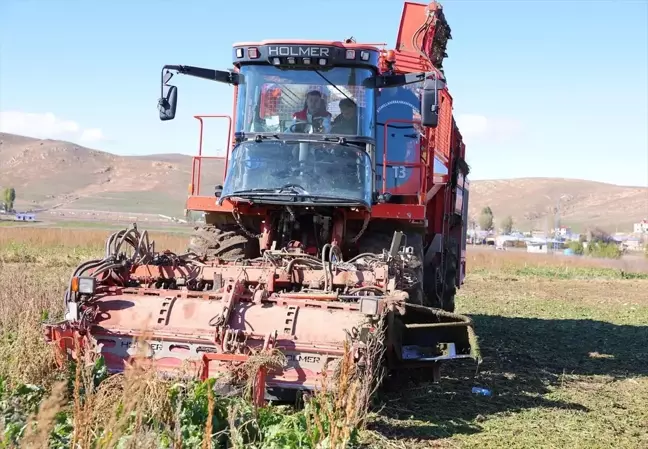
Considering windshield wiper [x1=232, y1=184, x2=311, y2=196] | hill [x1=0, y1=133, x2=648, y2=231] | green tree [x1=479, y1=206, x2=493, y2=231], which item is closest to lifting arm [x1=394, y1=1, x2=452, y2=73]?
windshield wiper [x1=232, y1=184, x2=311, y2=196]

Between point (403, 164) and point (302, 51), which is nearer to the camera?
point (302, 51)

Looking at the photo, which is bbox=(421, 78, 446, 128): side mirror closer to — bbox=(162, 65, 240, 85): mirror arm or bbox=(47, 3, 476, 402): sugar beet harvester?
bbox=(47, 3, 476, 402): sugar beet harvester

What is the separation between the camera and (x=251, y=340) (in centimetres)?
624

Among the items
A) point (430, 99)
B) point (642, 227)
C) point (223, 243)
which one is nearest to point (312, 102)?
point (430, 99)

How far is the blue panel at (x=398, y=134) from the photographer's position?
8.90 meters

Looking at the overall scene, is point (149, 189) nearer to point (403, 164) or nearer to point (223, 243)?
point (223, 243)

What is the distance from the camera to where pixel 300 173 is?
787 centimetres

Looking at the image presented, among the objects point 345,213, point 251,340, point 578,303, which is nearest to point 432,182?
point 345,213

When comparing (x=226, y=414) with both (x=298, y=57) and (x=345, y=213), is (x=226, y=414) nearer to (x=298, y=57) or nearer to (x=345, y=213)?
(x=345, y=213)

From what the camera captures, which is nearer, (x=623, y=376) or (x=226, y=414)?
(x=226, y=414)

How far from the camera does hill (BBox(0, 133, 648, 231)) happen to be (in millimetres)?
120688

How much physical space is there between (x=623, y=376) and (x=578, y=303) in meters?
10.8

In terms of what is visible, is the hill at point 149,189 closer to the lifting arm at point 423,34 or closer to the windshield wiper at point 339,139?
the lifting arm at point 423,34

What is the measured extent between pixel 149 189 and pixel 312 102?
130 m
